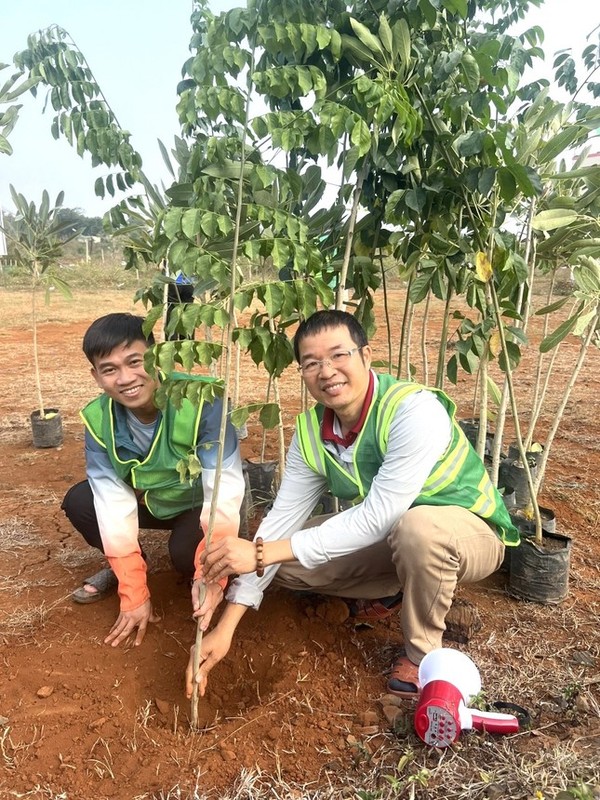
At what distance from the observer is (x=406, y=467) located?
5.38 feet

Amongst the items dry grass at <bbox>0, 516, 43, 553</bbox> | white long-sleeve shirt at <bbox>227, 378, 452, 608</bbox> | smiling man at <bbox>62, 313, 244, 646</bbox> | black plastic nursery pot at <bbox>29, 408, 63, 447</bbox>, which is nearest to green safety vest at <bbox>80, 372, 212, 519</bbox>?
smiling man at <bbox>62, 313, 244, 646</bbox>

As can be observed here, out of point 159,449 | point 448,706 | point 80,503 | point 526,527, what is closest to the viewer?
point 448,706

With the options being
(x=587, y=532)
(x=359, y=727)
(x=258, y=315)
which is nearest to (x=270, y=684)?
(x=359, y=727)

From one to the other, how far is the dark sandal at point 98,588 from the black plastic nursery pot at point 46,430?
80.1 inches

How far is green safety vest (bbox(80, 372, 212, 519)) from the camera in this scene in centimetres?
194

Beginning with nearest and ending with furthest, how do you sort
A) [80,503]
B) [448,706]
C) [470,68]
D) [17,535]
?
[448,706] < [470,68] < [80,503] < [17,535]

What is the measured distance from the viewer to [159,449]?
6.47ft

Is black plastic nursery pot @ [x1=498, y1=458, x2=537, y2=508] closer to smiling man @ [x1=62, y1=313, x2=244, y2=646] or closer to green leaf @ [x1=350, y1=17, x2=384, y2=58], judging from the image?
smiling man @ [x1=62, y1=313, x2=244, y2=646]

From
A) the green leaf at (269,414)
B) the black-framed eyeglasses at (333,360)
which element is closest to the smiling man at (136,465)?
the green leaf at (269,414)

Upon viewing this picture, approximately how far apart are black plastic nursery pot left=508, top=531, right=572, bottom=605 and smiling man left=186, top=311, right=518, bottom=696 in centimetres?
A: 34

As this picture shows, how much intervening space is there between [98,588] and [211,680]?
2.05 feet

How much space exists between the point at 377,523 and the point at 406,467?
171mm

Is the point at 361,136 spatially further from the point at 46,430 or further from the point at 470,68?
the point at 46,430

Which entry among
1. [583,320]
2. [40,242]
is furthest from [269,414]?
[40,242]
